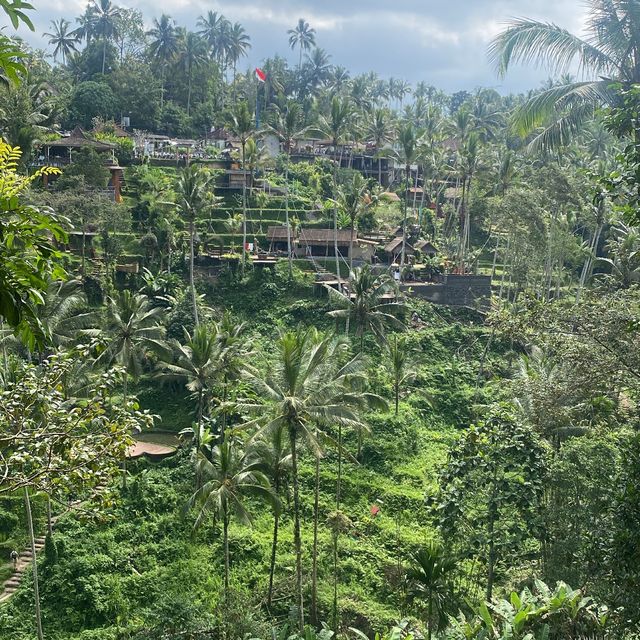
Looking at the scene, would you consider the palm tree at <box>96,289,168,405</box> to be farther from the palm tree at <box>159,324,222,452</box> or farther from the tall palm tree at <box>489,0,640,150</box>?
the tall palm tree at <box>489,0,640,150</box>

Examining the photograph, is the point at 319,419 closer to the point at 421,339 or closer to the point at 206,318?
the point at 206,318

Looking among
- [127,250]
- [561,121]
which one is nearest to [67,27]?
[127,250]

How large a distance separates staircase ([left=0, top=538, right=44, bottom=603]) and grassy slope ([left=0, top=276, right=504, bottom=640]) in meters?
0.54

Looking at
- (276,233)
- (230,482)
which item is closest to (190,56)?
(276,233)

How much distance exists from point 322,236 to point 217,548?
90.0 feet

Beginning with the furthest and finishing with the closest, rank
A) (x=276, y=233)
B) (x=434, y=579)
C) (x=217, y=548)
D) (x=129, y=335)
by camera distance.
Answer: (x=276, y=233) → (x=129, y=335) → (x=217, y=548) → (x=434, y=579)

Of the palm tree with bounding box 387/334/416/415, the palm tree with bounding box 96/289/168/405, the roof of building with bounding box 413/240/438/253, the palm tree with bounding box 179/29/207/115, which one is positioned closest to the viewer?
the palm tree with bounding box 96/289/168/405

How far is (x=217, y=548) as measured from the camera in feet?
78.4

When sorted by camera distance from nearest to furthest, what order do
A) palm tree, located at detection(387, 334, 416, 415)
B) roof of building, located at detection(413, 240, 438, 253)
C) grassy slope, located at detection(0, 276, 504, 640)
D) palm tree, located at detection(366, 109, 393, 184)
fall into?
1. grassy slope, located at detection(0, 276, 504, 640)
2. palm tree, located at detection(387, 334, 416, 415)
3. roof of building, located at detection(413, 240, 438, 253)
4. palm tree, located at detection(366, 109, 393, 184)

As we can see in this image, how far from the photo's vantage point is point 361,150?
6675 cm

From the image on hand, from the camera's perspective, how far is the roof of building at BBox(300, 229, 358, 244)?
46.9 metres

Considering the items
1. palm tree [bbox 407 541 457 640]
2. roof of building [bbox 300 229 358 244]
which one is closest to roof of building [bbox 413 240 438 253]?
roof of building [bbox 300 229 358 244]

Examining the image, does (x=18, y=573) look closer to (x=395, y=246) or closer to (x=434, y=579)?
(x=434, y=579)

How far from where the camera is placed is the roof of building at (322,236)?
154 ft
